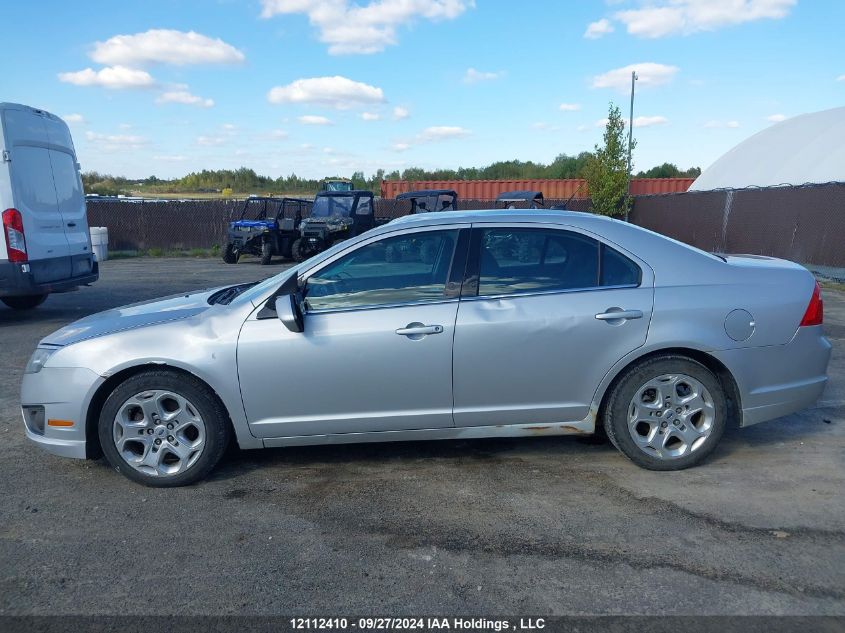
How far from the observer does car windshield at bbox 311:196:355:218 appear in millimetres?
21391

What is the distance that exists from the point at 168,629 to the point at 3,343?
7220 millimetres

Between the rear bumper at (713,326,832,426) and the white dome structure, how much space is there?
19.1 meters

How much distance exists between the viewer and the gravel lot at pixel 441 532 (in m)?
3.11

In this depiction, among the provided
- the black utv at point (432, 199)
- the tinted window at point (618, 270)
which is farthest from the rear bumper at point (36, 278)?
the black utv at point (432, 199)

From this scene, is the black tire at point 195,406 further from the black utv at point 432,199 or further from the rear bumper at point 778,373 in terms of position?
the black utv at point 432,199

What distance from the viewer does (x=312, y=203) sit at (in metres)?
22.9

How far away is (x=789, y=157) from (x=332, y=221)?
16570mm

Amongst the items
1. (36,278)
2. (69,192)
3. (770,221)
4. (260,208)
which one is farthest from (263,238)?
(770,221)

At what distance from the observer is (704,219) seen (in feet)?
70.5

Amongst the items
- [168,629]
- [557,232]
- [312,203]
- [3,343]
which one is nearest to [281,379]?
[168,629]

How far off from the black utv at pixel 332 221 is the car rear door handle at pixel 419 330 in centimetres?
1642

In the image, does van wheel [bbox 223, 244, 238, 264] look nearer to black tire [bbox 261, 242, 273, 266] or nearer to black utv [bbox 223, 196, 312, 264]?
black utv [bbox 223, 196, 312, 264]

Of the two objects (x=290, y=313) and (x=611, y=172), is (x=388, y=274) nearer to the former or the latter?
(x=290, y=313)

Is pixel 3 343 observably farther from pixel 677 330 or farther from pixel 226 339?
pixel 677 330
